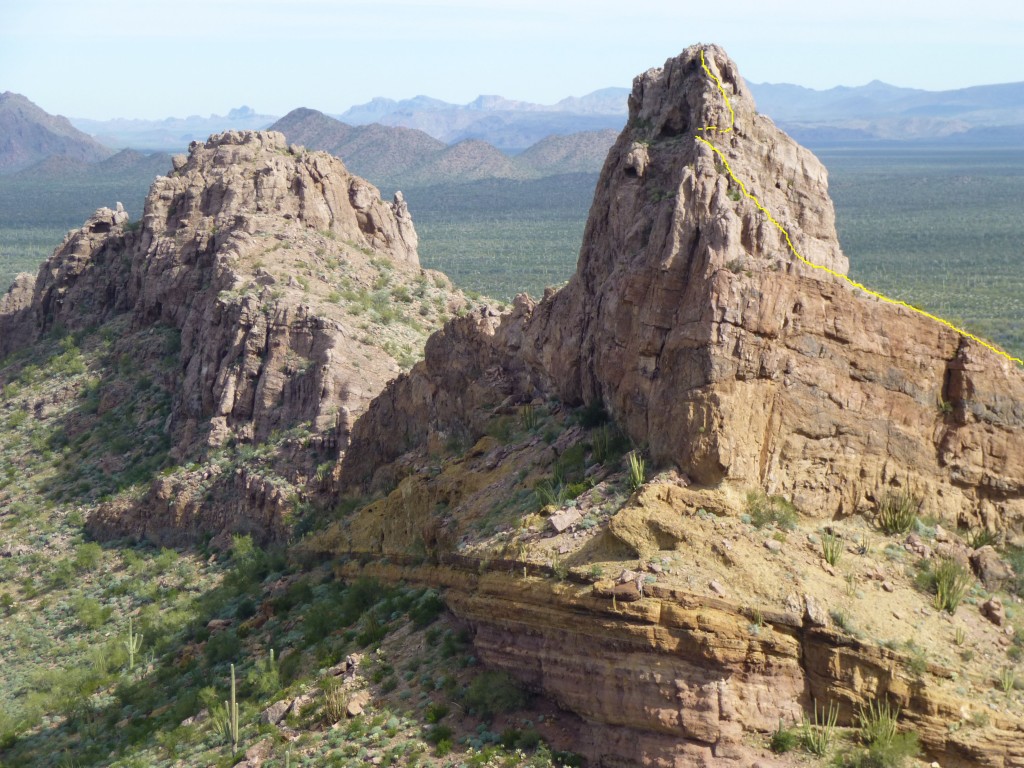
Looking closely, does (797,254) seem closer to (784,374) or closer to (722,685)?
(784,374)

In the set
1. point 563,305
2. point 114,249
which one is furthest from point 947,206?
point 563,305

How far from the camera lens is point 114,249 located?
61.4 m

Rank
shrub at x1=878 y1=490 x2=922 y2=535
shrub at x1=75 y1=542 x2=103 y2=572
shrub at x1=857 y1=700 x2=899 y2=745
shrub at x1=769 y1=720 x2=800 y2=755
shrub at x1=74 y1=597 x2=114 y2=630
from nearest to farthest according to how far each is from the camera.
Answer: shrub at x1=857 y1=700 x2=899 y2=745
shrub at x1=769 y1=720 x2=800 y2=755
shrub at x1=878 y1=490 x2=922 y2=535
shrub at x1=74 y1=597 x2=114 y2=630
shrub at x1=75 y1=542 x2=103 y2=572

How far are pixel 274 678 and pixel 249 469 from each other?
17.3 m

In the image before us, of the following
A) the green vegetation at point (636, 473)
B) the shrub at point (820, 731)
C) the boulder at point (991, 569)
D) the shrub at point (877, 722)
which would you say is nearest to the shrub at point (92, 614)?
the green vegetation at point (636, 473)

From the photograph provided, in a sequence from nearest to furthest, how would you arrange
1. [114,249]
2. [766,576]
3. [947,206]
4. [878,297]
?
[766,576] → [878,297] → [114,249] → [947,206]

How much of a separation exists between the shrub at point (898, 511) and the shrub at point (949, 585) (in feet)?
3.45

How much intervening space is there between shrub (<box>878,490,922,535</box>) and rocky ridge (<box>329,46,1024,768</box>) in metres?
0.22

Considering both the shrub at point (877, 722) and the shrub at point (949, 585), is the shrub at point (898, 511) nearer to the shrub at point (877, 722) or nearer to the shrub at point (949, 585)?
the shrub at point (949, 585)

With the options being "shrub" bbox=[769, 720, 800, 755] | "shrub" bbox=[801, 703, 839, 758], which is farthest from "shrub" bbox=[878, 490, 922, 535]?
"shrub" bbox=[769, 720, 800, 755]

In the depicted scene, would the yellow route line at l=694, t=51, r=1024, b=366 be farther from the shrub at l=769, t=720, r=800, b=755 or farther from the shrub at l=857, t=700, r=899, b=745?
the shrub at l=769, t=720, r=800, b=755

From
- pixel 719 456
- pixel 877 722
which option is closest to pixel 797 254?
pixel 719 456

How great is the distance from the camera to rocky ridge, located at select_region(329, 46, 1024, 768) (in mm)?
20797

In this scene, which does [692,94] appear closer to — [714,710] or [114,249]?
[714,710]
